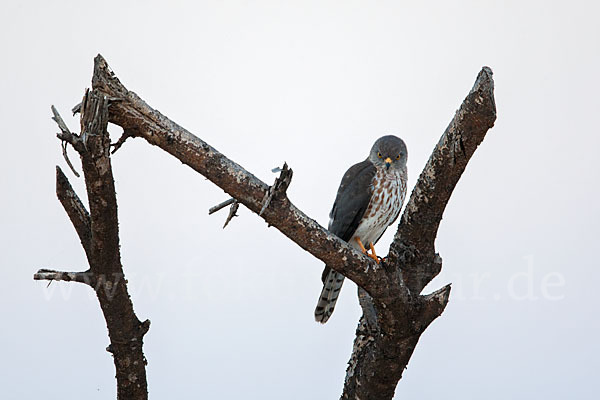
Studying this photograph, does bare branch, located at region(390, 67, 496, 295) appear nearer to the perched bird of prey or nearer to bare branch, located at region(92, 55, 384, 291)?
bare branch, located at region(92, 55, 384, 291)

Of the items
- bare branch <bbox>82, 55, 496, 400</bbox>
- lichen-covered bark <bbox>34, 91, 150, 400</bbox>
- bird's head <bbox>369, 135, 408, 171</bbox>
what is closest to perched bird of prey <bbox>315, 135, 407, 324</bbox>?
bird's head <bbox>369, 135, 408, 171</bbox>

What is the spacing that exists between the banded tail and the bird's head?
76 centimetres

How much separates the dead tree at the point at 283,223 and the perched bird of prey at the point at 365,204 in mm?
715

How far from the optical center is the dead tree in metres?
2.39

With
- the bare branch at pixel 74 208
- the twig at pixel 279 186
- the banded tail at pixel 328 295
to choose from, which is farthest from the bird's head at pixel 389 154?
the bare branch at pixel 74 208

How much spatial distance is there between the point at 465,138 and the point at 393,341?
3.36 feet

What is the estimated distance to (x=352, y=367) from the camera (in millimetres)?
3412

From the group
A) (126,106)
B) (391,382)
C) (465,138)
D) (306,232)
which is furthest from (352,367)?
(126,106)

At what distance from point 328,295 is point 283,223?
5.06ft

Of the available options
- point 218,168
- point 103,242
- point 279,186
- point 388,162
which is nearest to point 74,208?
point 103,242

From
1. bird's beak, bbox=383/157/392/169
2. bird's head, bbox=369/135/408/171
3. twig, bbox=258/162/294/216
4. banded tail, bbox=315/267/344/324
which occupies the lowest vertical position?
twig, bbox=258/162/294/216

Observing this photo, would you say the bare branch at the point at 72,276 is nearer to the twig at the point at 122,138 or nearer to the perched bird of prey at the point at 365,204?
the twig at the point at 122,138

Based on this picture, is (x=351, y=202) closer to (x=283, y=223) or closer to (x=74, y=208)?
(x=283, y=223)

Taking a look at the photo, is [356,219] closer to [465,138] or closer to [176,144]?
[465,138]
